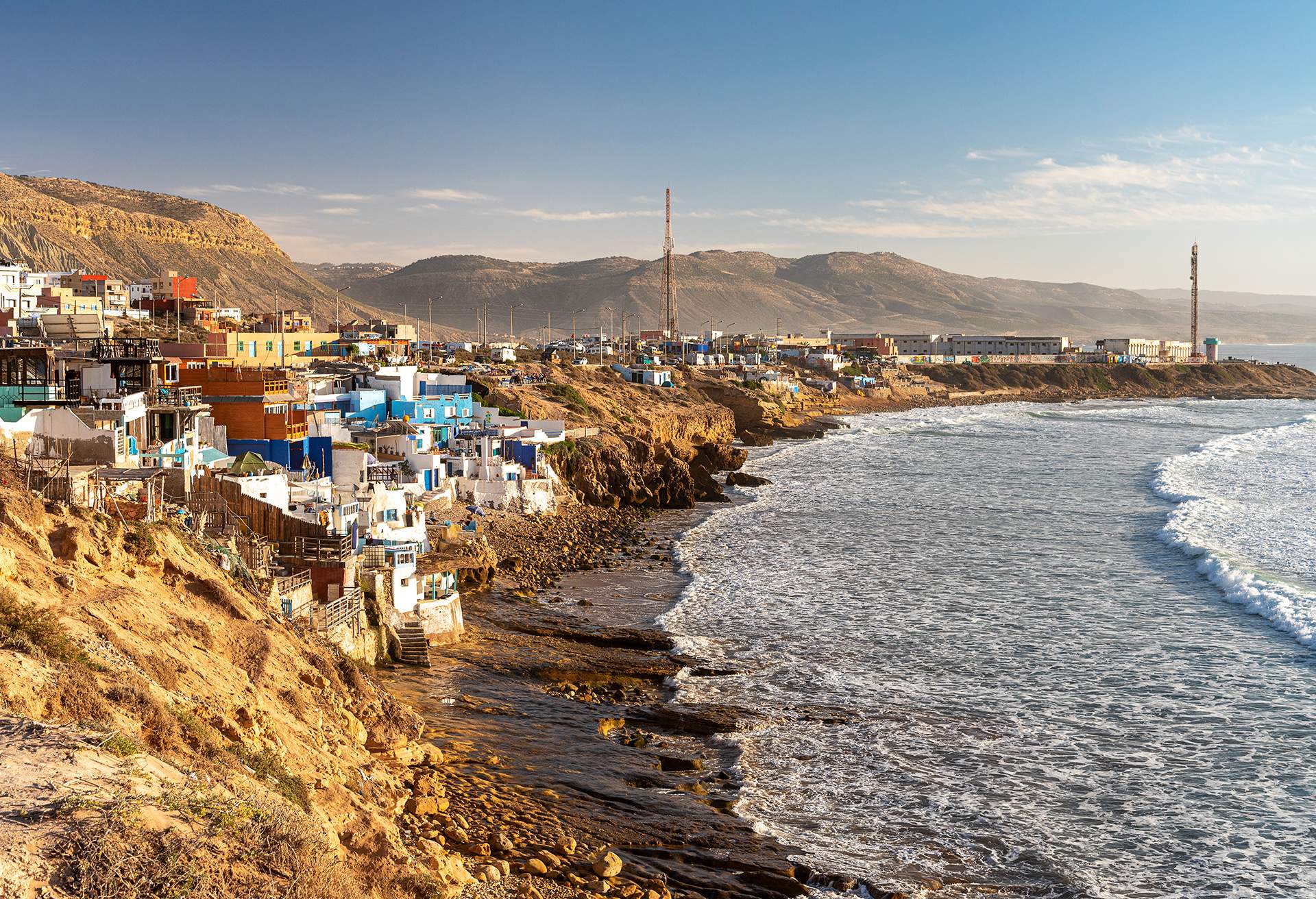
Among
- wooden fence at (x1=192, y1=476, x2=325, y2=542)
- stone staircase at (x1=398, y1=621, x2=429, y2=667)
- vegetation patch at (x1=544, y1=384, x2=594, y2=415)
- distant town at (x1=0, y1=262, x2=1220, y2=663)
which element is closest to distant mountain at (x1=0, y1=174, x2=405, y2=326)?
distant town at (x1=0, y1=262, x2=1220, y2=663)

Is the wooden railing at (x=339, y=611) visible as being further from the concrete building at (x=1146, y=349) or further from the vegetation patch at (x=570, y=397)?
the concrete building at (x=1146, y=349)

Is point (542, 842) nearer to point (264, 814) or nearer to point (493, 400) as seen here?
point (264, 814)

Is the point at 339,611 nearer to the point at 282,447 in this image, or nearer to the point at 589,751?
the point at 589,751

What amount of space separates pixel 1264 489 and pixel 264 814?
41346 millimetres

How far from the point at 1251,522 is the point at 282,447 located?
27.8 metres

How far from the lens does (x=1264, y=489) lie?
1599 inches

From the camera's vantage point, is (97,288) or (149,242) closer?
(97,288)

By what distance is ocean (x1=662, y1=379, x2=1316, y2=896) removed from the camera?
1287 centimetres

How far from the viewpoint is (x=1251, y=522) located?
3331 centimetres

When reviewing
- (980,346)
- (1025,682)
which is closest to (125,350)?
(1025,682)

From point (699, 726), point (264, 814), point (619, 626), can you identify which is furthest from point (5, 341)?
point (264, 814)

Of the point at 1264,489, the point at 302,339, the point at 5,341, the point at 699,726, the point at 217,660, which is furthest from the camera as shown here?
the point at 302,339

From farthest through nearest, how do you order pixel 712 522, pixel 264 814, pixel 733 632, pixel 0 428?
1. pixel 712 522
2. pixel 733 632
3. pixel 0 428
4. pixel 264 814

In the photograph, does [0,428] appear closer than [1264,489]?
Yes
